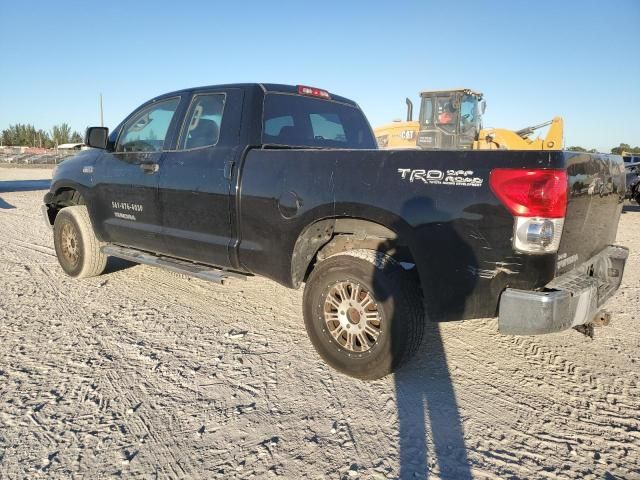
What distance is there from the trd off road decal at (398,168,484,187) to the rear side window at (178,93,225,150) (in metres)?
1.88

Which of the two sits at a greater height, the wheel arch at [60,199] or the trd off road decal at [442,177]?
the trd off road decal at [442,177]

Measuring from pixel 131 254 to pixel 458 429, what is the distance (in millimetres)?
3559

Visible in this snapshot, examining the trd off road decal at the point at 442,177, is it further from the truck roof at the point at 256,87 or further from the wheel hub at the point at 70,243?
the wheel hub at the point at 70,243

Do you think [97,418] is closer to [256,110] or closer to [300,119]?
[256,110]

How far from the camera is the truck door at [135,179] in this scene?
445 centimetres

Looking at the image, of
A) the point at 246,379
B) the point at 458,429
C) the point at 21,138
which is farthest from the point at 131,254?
the point at 21,138

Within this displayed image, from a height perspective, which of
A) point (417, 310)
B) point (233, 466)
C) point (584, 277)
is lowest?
point (233, 466)

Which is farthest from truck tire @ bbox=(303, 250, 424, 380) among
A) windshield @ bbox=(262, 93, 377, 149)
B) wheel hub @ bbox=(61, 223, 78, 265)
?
wheel hub @ bbox=(61, 223, 78, 265)

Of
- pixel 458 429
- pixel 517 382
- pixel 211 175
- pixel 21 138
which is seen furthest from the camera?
pixel 21 138

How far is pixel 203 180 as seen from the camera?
392cm

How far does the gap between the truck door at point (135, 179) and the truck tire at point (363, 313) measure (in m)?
1.97

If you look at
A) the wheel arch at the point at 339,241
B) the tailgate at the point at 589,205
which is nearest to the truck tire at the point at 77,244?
the wheel arch at the point at 339,241

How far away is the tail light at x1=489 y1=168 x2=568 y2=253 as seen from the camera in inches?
96.1

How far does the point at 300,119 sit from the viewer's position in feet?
14.1
